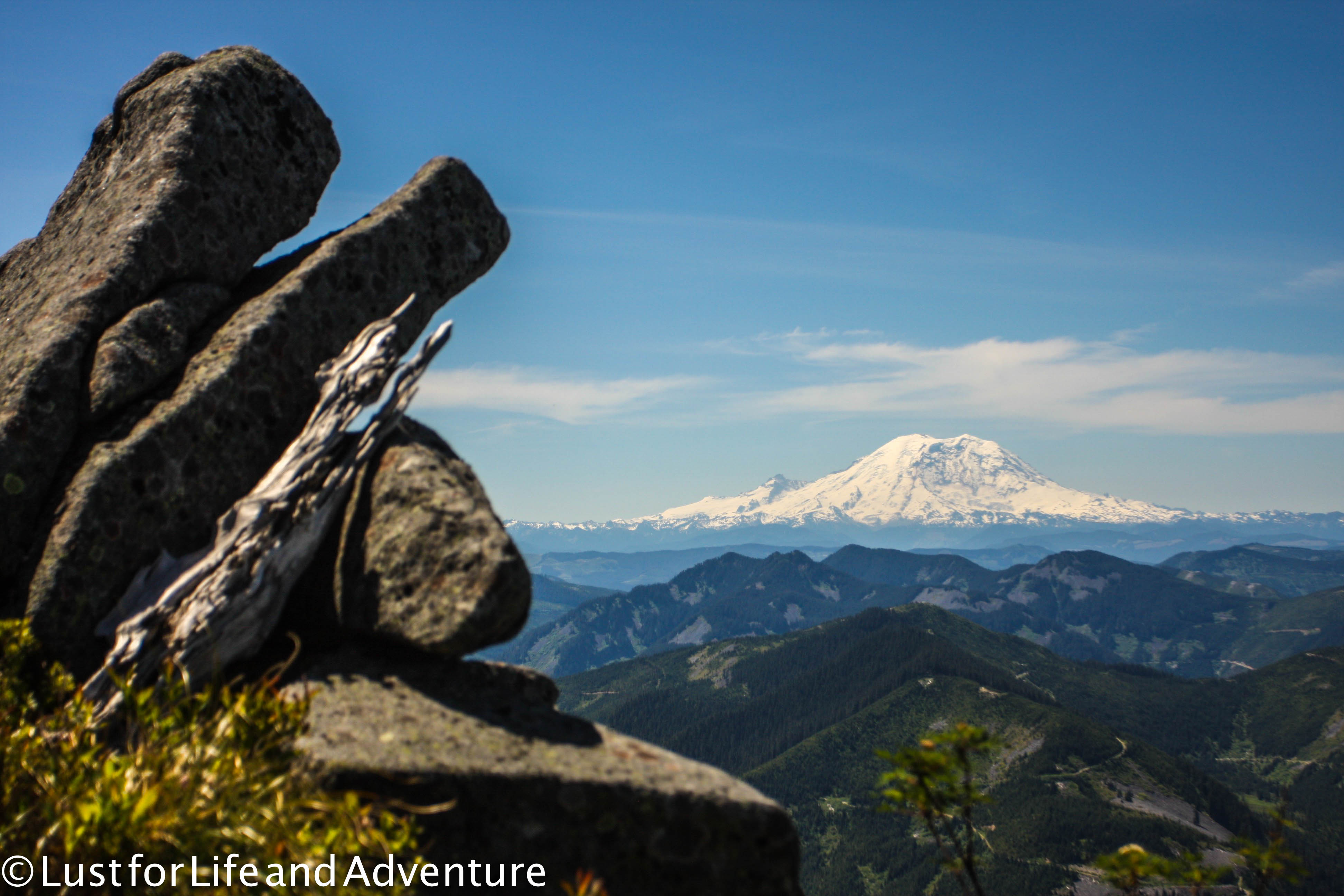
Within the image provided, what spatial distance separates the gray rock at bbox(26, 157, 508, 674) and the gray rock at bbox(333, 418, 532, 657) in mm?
2175

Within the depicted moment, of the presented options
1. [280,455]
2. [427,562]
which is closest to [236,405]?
[280,455]

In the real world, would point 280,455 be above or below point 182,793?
above

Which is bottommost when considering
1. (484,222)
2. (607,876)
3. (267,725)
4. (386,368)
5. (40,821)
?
(607,876)

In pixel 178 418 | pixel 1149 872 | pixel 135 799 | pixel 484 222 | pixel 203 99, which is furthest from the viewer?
pixel 484 222

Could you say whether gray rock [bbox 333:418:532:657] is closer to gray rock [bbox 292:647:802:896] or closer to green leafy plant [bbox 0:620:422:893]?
gray rock [bbox 292:647:802:896]

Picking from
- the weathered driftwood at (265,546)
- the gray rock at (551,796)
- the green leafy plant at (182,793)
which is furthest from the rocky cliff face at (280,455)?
the green leafy plant at (182,793)

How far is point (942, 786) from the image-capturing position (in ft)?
26.1

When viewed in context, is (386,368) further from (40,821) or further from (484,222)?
(40,821)

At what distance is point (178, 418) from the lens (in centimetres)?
1011

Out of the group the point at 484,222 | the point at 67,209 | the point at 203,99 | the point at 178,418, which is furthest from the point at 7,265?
the point at 484,222

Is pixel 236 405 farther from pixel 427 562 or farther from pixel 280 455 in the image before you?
pixel 427 562

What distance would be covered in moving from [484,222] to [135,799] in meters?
11.3

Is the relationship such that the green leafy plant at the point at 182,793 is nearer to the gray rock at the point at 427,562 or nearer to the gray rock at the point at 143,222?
the gray rock at the point at 427,562

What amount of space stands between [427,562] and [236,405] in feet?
14.5
